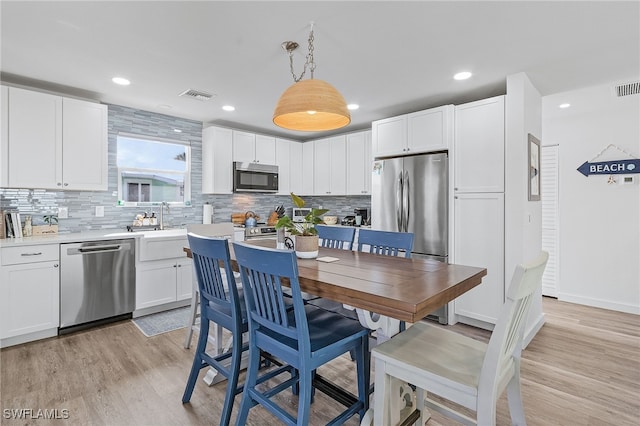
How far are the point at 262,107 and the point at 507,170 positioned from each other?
283 cm

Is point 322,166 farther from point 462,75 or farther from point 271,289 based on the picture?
point 271,289

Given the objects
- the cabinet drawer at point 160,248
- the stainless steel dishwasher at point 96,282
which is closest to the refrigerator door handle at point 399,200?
the cabinet drawer at point 160,248

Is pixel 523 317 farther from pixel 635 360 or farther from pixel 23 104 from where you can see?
pixel 23 104

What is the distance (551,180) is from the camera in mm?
4332

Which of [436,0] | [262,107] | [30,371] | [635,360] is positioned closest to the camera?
[436,0]

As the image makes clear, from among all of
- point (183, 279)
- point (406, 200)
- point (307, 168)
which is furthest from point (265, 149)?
→ point (406, 200)

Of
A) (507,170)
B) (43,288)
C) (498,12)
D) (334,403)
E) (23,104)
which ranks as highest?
(498,12)

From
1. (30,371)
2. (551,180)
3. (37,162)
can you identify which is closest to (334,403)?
(30,371)

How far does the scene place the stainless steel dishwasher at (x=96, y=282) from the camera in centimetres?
303

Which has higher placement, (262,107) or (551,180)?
(262,107)

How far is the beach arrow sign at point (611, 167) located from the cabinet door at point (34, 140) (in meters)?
6.13

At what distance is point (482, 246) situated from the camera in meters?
3.20

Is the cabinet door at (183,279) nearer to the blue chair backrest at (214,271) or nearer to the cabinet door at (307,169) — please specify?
the blue chair backrest at (214,271)

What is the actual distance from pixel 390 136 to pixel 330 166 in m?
1.36
